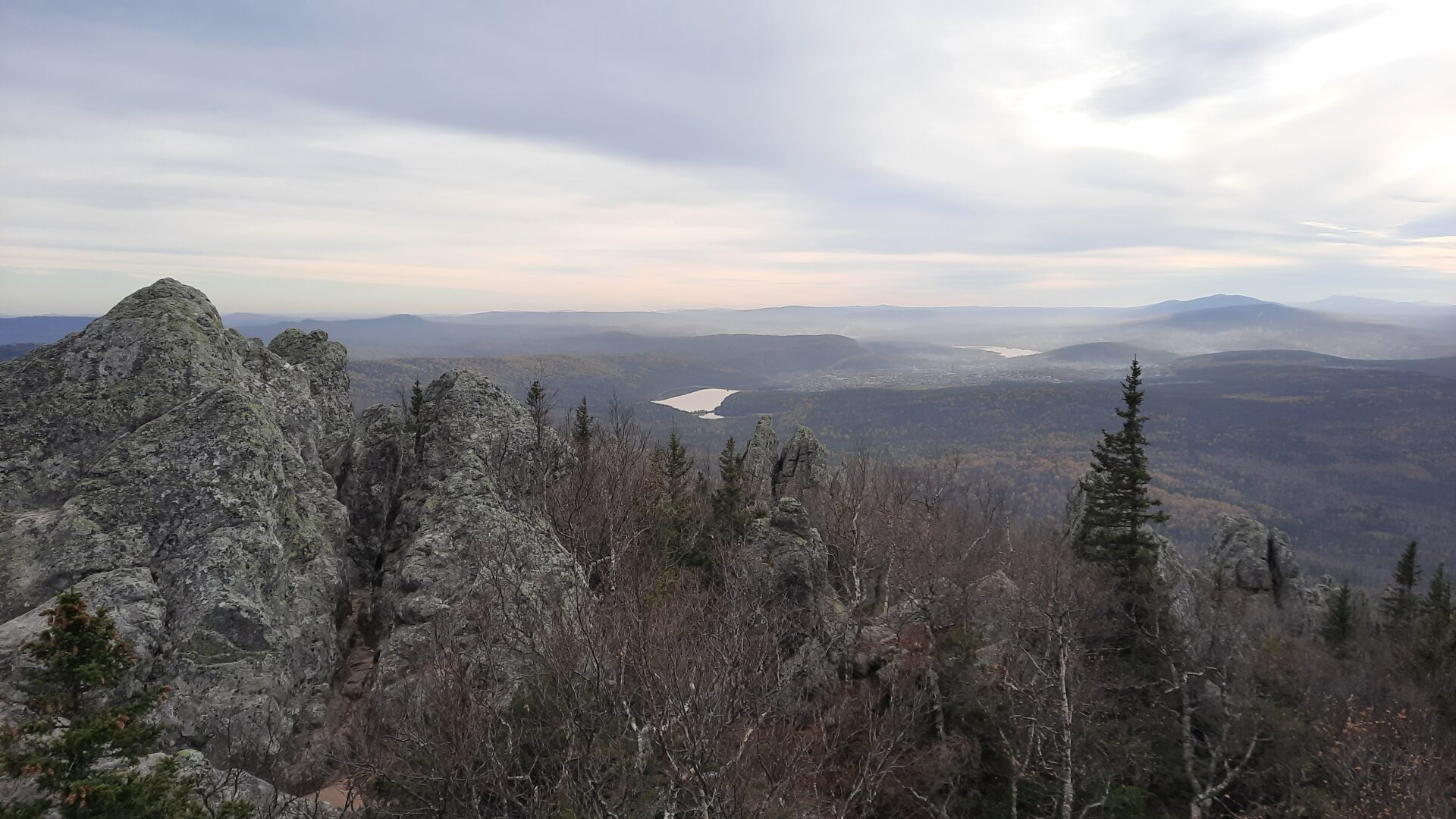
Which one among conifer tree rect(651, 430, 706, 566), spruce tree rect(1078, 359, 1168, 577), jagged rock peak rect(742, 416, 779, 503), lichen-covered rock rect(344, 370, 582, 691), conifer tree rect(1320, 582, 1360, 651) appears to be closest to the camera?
lichen-covered rock rect(344, 370, 582, 691)

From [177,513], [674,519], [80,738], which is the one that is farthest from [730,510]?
[80,738]

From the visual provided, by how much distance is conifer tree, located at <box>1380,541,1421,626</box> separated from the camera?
4909 cm

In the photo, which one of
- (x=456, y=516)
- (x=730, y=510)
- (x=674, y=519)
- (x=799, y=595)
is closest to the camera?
(x=456, y=516)

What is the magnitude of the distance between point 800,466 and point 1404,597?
1893 inches

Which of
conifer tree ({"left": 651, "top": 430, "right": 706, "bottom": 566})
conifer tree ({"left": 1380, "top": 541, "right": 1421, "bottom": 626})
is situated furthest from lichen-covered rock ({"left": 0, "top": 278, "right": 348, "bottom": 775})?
conifer tree ({"left": 1380, "top": 541, "right": 1421, "bottom": 626})

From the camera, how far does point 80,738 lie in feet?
24.5

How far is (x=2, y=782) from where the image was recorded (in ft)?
26.7

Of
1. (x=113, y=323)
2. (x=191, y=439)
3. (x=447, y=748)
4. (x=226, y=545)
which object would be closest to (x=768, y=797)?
(x=447, y=748)

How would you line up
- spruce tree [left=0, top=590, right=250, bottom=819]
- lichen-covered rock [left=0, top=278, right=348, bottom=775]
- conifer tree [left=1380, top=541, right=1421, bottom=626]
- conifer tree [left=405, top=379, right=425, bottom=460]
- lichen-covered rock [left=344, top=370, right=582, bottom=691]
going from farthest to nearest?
conifer tree [left=1380, top=541, right=1421, bottom=626] → conifer tree [left=405, top=379, right=425, bottom=460] → lichen-covered rock [left=344, top=370, right=582, bottom=691] → lichen-covered rock [left=0, top=278, right=348, bottom=775] → spruce tree [left=0, top=590, right=250, bottom=819]

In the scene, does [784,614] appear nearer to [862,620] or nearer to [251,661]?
[862,620]

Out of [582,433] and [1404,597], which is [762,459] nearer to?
[582,433]

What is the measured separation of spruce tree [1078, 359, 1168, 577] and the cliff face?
2726 centimetres

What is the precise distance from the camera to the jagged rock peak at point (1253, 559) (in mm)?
50188

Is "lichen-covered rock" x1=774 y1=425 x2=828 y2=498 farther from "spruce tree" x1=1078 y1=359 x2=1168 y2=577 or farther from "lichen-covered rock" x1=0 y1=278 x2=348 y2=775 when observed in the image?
"lichen-covered rock" x1=0 y1=278 x2=348 y2=775
